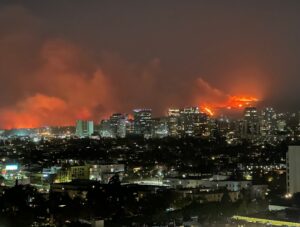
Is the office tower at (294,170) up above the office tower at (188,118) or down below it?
below

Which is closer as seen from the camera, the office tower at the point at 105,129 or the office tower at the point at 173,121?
the office tower at the point at 173,121

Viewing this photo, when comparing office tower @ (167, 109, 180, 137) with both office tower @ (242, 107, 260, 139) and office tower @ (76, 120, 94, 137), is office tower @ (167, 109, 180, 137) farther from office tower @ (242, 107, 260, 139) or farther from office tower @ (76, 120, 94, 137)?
office tower @ (76, 120, 94, 137)

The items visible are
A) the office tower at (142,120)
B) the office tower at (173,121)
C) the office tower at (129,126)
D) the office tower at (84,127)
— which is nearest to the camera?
the office tower at (173,121)

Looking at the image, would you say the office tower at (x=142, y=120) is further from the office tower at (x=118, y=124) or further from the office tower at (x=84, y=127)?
the office tower at (x=84, y=127)

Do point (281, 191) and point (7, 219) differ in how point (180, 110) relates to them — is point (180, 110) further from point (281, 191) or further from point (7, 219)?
point (7, 219)

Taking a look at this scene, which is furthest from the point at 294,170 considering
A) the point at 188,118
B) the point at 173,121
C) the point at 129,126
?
the point at 129,126

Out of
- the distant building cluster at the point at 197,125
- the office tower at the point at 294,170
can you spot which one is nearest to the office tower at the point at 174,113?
the distant building cluster at the point at 197,125

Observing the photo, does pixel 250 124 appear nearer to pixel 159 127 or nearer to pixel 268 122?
pixel 268 122
